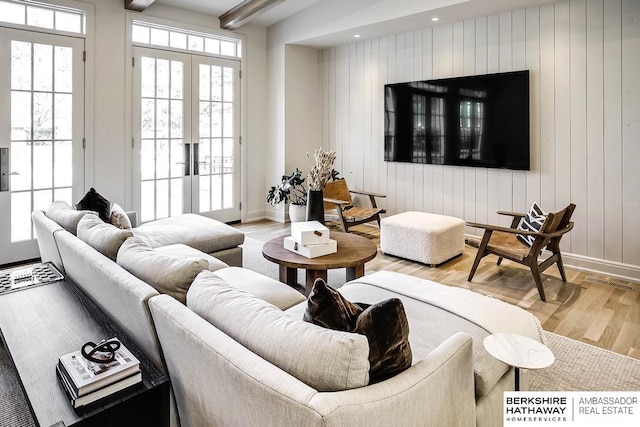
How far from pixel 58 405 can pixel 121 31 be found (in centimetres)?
463

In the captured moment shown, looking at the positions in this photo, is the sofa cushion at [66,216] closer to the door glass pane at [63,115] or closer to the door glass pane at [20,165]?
the door glass pane at [20,165]

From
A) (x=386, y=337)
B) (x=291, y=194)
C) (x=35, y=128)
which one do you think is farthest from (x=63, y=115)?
(x=386, y=337)

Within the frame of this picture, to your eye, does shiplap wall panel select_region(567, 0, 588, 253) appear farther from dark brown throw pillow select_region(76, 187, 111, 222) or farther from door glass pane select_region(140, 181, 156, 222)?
door glass pane select_region(140, 181, 156, 222)

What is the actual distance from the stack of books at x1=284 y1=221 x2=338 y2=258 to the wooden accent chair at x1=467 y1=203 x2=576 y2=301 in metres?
1.34

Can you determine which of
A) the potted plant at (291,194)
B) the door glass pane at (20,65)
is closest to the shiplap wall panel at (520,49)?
the potted plant at (291,194)

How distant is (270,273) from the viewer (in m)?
4.14

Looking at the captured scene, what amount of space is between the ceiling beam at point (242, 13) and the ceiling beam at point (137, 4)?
3.55 ft

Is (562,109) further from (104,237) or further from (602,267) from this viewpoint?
(104,237)

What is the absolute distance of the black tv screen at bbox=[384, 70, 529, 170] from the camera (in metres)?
4.48

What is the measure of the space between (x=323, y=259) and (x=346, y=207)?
2.51 meters

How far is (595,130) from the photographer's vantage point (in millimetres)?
4035

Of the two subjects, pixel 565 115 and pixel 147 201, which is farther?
pixel 147 201

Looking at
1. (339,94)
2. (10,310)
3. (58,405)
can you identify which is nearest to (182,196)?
(339,94)

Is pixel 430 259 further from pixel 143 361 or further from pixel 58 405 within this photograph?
pixel 58 405
